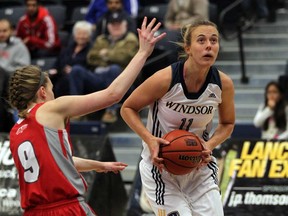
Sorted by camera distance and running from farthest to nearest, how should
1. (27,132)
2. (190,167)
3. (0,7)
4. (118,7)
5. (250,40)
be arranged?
(0,7) < (250,40) < (118,7) < (190,167) < (27,132)

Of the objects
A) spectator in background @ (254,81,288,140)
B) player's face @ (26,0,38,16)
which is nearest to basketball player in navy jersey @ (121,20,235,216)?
spectator in background @ (254,81,288,140)

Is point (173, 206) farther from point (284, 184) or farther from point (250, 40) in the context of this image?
point (250, 40)

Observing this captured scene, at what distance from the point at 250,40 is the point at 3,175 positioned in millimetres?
4845

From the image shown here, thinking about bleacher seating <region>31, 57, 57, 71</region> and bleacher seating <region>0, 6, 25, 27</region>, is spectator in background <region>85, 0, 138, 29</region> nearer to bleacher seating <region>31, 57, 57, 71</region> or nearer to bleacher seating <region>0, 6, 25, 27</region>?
bleacher seating <region>31, 57, 57, 71</region>

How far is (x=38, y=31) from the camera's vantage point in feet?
39.5

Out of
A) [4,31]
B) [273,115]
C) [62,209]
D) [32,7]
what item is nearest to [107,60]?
[4,31]

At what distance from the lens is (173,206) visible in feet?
19.3

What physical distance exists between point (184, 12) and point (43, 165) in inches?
266

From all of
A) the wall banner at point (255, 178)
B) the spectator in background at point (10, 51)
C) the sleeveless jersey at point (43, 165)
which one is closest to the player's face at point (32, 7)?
the spectator in background at point (10, 51)

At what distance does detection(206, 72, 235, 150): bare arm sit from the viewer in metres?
5.94

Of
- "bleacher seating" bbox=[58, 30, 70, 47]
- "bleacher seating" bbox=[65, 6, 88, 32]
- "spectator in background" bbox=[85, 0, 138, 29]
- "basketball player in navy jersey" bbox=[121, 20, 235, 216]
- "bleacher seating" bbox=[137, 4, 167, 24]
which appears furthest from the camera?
"bleacher seating" bbox=[65, 6, 88, 32]

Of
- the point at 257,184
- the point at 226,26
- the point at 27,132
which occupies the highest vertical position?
the point at 27,132

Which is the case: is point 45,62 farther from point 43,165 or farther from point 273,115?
point 43,165

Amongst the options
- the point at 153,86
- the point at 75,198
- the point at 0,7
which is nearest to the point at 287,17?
the point at 0,7
